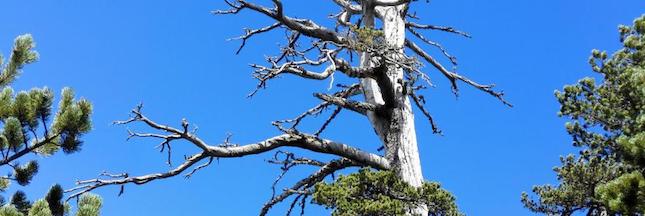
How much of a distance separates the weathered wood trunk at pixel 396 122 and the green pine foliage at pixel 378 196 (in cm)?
85

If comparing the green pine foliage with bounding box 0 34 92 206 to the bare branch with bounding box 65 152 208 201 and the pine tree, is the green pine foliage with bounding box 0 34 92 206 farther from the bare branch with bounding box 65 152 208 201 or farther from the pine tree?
the pine tree

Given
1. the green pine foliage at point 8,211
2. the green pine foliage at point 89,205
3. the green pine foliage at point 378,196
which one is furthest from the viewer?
the green pine foliage at point 378,196

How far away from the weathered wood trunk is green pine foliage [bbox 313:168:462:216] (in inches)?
33.5

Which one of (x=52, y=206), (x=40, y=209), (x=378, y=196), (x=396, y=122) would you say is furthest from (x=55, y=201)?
(x=396, y=122)

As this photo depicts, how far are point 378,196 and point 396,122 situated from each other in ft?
6.32

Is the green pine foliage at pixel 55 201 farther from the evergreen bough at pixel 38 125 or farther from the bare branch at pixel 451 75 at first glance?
the bare branch at pixel 451 75

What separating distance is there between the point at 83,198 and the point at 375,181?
3.03 metres

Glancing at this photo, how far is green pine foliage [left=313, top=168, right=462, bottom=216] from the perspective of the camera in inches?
277

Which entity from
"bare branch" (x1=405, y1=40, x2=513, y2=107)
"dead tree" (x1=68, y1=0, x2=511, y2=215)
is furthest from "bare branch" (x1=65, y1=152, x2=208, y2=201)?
"bare branch" (x1=405, y1=40, x2=513, y2=107)

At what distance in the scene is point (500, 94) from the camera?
33.8 feet

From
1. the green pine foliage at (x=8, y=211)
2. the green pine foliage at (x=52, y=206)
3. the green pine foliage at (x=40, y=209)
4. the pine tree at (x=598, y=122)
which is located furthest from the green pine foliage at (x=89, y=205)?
the pine tree at (x=598, y=122)

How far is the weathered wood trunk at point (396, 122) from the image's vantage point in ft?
28.1

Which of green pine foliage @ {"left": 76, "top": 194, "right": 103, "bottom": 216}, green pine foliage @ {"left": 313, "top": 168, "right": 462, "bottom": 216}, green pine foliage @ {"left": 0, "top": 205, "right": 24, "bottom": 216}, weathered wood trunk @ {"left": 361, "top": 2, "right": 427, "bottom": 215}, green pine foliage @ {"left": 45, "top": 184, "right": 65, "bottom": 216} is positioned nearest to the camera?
green pine foliage @ {"left": 0, "top": 205, "right": 24, "bottom": 216}

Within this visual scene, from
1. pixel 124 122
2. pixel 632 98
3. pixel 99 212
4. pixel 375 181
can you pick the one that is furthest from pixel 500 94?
pixel 99 212
